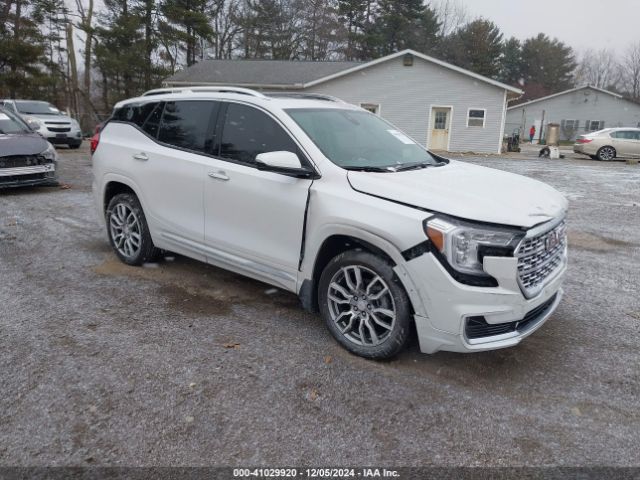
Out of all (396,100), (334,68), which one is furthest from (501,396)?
(334,68)

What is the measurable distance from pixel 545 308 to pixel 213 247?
2.64 meters

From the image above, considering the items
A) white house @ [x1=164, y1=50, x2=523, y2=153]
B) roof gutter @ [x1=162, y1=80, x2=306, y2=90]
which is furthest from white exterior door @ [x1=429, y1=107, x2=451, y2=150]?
roof gutter @ [x1=162, y1=80, x2=306, y2=90]

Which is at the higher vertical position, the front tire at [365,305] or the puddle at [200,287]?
the front tire at [365,305]

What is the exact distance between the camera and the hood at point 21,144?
8.81m

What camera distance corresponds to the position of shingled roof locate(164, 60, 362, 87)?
26.9m

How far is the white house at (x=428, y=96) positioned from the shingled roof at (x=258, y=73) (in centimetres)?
59

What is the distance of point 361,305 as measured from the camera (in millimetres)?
3365

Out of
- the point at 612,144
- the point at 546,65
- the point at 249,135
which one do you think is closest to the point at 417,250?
the point at 249,135

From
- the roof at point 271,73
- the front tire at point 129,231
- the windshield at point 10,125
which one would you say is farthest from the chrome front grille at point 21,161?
the roof at point 271,73

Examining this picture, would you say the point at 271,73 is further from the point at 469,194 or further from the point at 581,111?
the point at 581,111

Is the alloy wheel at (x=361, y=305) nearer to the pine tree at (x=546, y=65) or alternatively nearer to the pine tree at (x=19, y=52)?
the pine tree at (x=19, y=52)

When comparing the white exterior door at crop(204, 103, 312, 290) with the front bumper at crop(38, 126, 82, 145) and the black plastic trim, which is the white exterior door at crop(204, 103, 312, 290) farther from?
the front bumper at crop(38, 126, 82, 145)

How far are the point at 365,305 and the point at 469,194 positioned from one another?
1.00 m

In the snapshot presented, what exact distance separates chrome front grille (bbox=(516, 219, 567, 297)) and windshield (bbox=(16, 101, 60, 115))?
18.9 meters
